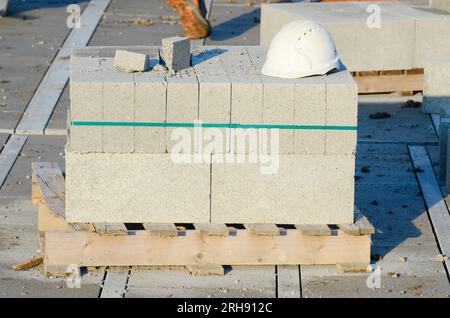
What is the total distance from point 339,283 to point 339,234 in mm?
385

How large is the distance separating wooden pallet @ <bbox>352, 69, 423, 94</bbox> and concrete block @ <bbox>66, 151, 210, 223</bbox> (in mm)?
6082

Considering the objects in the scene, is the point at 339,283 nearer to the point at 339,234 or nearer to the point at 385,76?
the point at 339,234

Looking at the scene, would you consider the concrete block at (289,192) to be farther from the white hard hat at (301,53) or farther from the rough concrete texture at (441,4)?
the rough concrete texture at (441,4)

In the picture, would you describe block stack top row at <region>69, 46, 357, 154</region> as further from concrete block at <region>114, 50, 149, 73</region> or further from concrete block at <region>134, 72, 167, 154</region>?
concrete block at <region>114, 50, 149, 73</region>

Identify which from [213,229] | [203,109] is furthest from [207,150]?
[213,229]

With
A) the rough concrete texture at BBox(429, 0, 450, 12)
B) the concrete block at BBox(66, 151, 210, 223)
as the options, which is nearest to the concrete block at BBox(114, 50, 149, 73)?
the concrete block at BBox(66, 151, 210, 223)

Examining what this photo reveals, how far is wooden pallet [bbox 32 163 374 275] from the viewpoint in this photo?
9.95 metres

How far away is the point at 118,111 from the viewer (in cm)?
985

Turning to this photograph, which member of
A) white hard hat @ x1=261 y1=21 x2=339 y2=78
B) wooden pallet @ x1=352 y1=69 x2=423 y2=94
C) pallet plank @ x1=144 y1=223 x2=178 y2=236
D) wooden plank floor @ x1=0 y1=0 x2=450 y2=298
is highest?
white hard hat @ x1=261 y1=21 x2=339 y2=78

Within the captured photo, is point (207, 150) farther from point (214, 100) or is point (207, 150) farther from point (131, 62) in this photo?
point (131, 62)

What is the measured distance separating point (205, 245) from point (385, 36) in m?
6.36

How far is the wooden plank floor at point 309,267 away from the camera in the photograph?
388 inches

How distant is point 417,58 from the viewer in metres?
15.8
